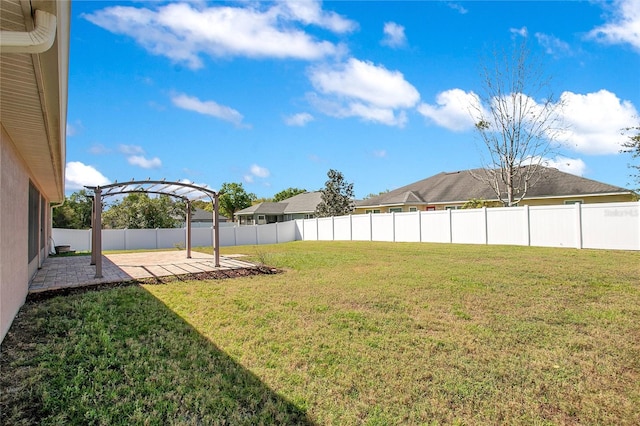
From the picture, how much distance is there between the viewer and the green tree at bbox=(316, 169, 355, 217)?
3288 cm

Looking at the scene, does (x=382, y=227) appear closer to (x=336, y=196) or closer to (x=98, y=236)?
(x=336, y=196)

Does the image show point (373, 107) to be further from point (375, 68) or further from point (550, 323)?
point (550, 323)

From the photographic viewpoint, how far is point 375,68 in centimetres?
1557

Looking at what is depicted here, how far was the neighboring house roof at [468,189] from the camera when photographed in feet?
62.3

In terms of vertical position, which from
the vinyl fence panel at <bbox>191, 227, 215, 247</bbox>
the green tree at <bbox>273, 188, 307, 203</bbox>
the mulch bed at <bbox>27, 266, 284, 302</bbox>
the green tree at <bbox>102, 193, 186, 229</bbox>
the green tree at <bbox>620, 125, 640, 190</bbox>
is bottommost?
the mulch bed at <bbox>27, 266, 284, 302</bbox>

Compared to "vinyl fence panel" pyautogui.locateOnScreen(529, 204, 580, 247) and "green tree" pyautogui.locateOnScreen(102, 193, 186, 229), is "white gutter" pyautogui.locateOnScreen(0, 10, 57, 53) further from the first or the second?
"green tree" pyautogui.locateOnScreen(102, 193, 186, 229)

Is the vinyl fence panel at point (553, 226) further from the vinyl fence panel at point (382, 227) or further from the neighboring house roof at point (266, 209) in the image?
the neighboring house roof at point (266, 209)

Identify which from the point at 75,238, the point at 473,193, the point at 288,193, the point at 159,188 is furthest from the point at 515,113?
the point at 288,193

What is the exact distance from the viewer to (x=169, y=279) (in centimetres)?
827

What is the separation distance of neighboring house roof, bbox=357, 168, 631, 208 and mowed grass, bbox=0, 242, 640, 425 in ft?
47.6

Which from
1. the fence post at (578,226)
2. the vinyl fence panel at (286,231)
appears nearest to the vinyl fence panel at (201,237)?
the vinyl fence panel at (286,231)

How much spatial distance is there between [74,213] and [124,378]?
33073 millimetres

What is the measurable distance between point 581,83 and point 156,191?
66.4ft

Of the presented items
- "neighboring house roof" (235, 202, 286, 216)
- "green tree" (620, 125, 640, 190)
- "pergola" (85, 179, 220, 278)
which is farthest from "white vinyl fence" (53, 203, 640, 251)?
"neighboring house roof" (235, 202, 286, 216)
